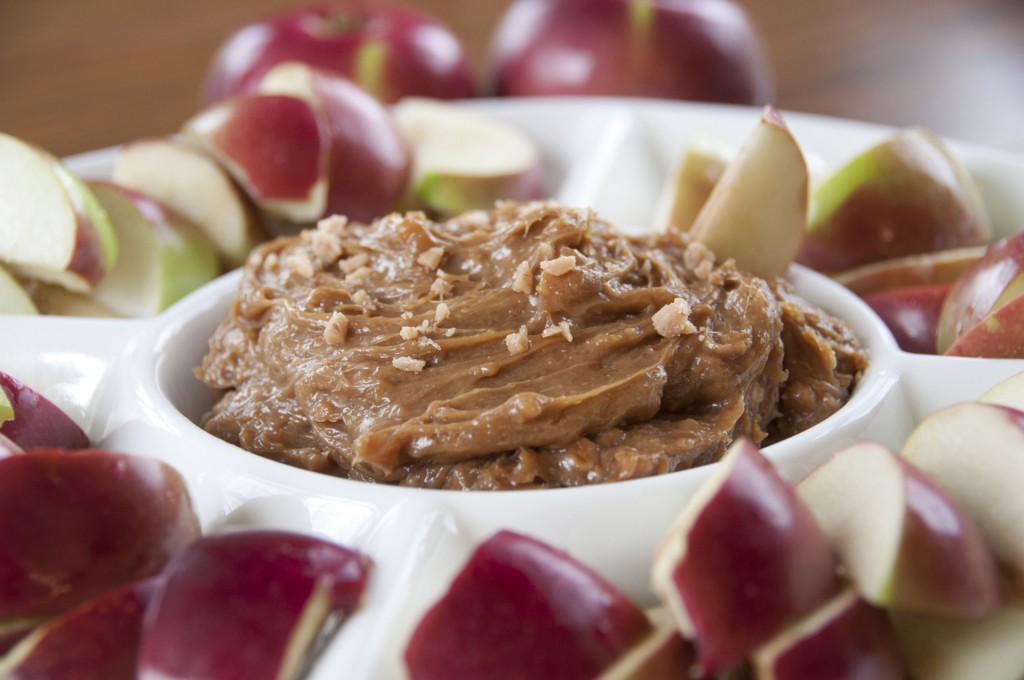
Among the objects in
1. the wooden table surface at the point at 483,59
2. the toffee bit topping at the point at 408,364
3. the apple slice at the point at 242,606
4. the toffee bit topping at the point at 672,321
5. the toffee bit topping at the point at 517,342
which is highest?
the toffee bit topping at the point at 672,321

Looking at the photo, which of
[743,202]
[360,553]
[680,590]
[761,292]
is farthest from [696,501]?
[743,202]

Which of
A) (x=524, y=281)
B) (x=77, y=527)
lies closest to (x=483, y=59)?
(x=524, y=281)

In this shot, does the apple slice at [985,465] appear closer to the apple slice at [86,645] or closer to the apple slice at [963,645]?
→ the apple slice at [963,645]

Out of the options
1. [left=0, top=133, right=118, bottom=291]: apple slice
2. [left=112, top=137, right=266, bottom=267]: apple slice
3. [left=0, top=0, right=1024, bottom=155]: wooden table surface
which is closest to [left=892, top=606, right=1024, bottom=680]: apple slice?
[left=0, top=133, right=118, bottom=291]: apple slice

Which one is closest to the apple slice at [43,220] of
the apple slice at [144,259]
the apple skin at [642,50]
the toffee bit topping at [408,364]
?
the apple slice at [144,259]

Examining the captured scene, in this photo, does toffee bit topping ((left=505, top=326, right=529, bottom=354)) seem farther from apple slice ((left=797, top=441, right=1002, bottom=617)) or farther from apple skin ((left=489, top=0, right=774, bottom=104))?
apple skin ((left=489, top=0, right=774, bottom=104))
